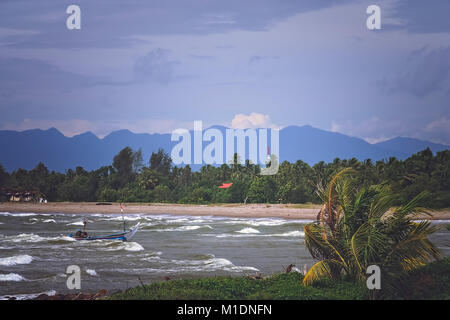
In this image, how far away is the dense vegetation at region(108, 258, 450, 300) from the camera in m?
9.27

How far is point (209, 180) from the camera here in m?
67.5

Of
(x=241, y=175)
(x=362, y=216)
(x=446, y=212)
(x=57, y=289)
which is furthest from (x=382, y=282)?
(x=241, y=175)

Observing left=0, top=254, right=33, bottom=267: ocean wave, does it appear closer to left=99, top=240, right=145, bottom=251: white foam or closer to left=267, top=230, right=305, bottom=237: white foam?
left=99, top=240, right=145, bottom=251: white foam

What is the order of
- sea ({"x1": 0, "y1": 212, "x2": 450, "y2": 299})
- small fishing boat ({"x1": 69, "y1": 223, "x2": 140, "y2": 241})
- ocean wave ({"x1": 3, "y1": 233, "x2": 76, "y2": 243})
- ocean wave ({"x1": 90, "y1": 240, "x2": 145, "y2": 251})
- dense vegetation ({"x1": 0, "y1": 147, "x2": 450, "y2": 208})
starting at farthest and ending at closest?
1. dense vegetation ({"x1": 0, "y1": 147, "x2": 450, "y2": 208})
2. ocean wave ({"x1": 3, "y1": 233, "x2": 76, "y2": 243})
3. small fishing boat ({"x1": 69, "y1": 223, "x2": 140, "y2": 241})
4. ocean wave ({"x1": 90, "y1": 240, "x2": 145, "y2": 251})
5. sea ({"x1": 0, "y1": 212, "x2": 450, "y2": 299})

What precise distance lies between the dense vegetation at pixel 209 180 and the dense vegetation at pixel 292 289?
126 feet

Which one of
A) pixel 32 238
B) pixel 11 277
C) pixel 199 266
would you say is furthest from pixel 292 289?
pixel 32 238

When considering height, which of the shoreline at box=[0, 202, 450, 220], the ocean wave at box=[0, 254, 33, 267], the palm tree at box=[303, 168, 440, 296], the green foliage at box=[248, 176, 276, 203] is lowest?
the shoreline at box=[0, 202, 450, 220]

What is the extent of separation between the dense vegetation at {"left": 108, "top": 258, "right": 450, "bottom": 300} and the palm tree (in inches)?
9.9

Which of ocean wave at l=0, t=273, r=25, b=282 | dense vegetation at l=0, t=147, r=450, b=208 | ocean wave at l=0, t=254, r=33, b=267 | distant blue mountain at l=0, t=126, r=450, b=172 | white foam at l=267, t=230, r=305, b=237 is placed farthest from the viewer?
distant blue mountain at l=0, t=126, r=450, b=172

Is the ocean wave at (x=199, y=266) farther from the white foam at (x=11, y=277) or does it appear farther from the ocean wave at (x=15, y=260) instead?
the ocean wave at (x=15, y=260)

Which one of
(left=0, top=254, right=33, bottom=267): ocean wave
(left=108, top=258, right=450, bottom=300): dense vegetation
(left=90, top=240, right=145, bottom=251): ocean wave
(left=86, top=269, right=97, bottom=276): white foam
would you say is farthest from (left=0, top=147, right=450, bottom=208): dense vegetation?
(left=108, top=258, right=450, bottom=300): dense vegetation

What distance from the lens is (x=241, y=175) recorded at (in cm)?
6850
